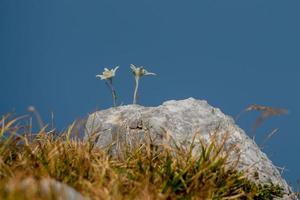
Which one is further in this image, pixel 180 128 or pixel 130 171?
pixel 180 128

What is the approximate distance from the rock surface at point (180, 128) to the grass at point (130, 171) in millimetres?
433

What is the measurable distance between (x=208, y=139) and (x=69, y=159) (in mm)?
2205

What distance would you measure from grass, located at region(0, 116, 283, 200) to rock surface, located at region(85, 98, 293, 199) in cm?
43

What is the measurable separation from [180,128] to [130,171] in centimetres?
192

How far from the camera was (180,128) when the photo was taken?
324 inches

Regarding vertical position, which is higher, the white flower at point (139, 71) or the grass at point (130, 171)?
the white flower at point (139, 71)

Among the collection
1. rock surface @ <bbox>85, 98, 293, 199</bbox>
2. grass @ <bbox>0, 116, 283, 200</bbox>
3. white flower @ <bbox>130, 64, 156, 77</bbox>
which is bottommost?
grass @ <bbox>0, 116, 283, 200</bbox>

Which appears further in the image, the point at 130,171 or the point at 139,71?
the point at 139,71

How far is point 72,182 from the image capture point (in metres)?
6.00

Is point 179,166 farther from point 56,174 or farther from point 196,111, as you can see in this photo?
point 196,111

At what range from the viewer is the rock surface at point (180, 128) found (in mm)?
8078

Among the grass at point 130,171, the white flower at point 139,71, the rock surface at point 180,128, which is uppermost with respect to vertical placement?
the white flower at point 139,71

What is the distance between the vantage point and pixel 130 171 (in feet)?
21.2

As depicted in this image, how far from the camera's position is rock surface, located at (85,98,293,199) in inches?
318
